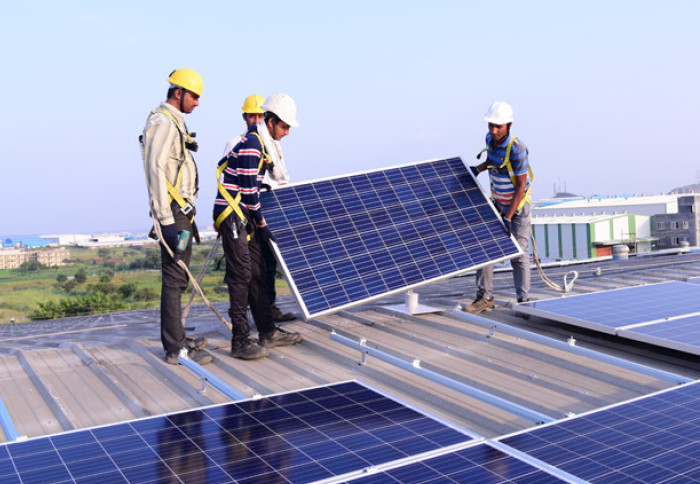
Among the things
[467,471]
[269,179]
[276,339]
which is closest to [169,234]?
[276,339]

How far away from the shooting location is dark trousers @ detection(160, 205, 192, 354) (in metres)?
7.85

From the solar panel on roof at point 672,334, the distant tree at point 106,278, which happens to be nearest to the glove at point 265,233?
the solar panel on roof at point 672,334

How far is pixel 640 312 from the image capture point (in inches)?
352

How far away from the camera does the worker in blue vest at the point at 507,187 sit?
10.0 m

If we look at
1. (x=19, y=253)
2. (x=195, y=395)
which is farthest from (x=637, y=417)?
(x=19, y=253)

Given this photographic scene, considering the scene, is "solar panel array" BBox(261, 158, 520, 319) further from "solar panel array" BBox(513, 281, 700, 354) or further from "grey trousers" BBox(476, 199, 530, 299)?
"solar panel array" BBox(513, 281, 700, 354)

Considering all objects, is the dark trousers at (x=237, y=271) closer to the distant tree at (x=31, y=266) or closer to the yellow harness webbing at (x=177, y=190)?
the yellow harness webbing at (x=177, y=190)

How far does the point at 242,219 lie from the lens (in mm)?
8141

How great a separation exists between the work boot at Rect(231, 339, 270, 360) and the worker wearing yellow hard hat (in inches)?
13.2

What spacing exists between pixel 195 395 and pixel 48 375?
2.01 m

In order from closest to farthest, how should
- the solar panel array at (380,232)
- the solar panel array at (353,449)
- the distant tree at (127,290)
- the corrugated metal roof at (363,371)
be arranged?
the solar panel array at (353,449) → the corrugated metal roof at (363,371) → the solar panel array at (380,232) → the distant tree at (127,290)

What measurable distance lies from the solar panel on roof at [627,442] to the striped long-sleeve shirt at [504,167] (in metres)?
5.18

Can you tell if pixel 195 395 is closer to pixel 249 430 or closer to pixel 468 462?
pixel 249 430

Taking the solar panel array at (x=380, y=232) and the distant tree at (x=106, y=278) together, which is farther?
the distant tree at (x=106, y=278)
